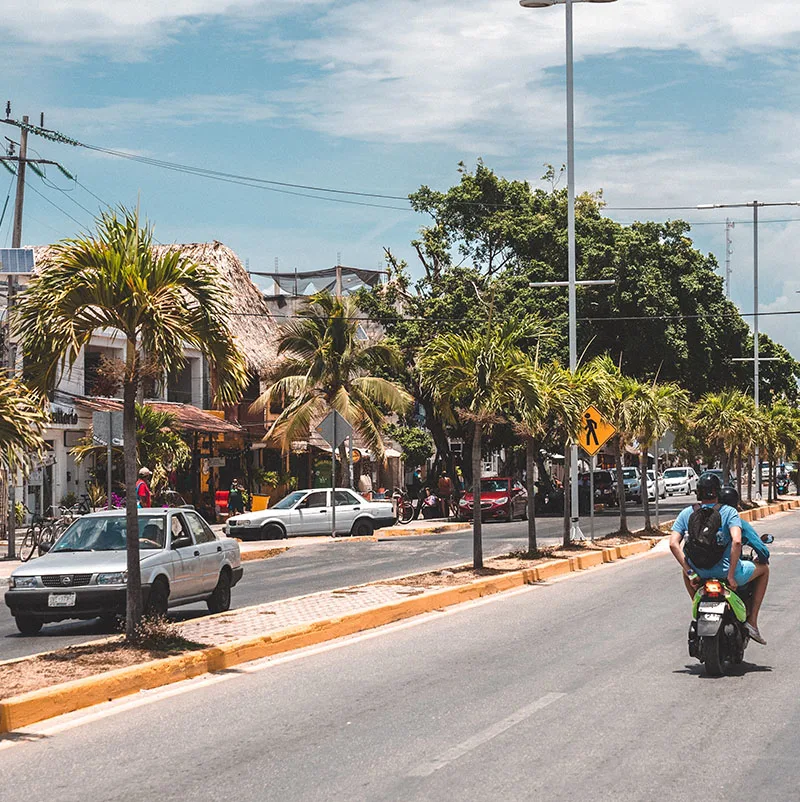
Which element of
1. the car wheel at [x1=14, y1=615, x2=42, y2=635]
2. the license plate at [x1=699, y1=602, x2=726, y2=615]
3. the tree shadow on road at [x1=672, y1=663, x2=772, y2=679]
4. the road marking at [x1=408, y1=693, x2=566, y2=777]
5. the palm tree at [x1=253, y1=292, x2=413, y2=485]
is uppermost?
the palm tree at [x1=253, y1=292, x2=413, y2=485]

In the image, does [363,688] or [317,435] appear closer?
[363,688]

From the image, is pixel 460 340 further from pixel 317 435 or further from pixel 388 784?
pixel 317 435

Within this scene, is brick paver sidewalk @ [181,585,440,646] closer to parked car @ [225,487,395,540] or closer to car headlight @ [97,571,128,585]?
car headlight @ [97,571,128,585]

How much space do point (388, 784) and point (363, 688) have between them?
3.53m

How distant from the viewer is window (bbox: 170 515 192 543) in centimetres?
1605

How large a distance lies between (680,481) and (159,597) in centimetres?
5926

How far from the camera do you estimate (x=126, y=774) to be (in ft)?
24.9

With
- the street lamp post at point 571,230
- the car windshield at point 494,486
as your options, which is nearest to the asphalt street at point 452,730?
the street lamp post at point 571,230

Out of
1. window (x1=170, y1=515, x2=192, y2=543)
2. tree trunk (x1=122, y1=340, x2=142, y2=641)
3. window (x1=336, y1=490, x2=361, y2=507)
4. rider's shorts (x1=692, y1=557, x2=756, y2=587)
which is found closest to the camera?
rider's shorts (x1=692, y1=557, x2=756, y2=587)

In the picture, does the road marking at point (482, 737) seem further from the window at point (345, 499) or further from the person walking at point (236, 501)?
the person walking at point (236, 501)

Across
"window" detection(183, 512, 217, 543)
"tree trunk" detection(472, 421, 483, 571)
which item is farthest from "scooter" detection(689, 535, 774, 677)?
"tree trunk" detection(472, 421, 483, 571)

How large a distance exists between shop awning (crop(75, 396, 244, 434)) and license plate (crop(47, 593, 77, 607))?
23.1m

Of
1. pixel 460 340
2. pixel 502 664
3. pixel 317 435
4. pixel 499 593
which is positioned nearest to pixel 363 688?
pixel 502 664

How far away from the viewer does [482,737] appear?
843 cm
